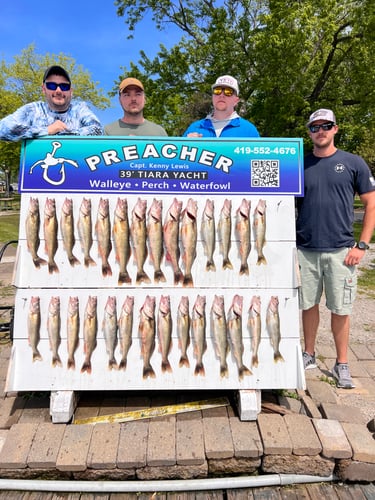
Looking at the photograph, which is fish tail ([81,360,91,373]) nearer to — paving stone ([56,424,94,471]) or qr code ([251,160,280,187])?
paving stone ([56,424,94,471])

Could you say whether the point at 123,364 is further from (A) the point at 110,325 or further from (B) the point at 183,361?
(B) the point at 183,361

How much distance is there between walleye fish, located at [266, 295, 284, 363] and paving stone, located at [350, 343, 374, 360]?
84.6 inches

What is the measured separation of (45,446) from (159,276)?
1.47m

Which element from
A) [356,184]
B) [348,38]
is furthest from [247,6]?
[356,184]

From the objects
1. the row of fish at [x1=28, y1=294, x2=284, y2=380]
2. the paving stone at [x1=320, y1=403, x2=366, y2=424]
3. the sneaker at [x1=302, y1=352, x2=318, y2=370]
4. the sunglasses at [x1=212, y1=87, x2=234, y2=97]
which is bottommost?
the paving stone at [x1=320, y1=403, x2=366, y2=424]

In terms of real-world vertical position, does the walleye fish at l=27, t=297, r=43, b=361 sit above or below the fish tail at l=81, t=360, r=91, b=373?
above

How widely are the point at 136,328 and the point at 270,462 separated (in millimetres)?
1385

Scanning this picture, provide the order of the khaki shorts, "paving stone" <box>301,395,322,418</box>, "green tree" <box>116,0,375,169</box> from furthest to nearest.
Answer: "green tree" <box>116,0,375,169</box> → the khaki shorts → "paving stone" <box>301,395,322,418</box>

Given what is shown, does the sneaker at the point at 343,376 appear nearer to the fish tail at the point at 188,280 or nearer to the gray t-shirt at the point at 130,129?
the fish tail at the point at 188,280

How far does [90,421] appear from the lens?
3.13 meters

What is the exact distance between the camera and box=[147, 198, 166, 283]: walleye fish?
9.78 ft

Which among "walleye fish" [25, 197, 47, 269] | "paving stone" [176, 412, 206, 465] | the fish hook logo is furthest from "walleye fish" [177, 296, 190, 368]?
the fish hook logo

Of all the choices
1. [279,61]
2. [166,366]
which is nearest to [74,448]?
[166,366]

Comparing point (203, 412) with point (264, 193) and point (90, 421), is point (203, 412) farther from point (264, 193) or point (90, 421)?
point (264, 193)
